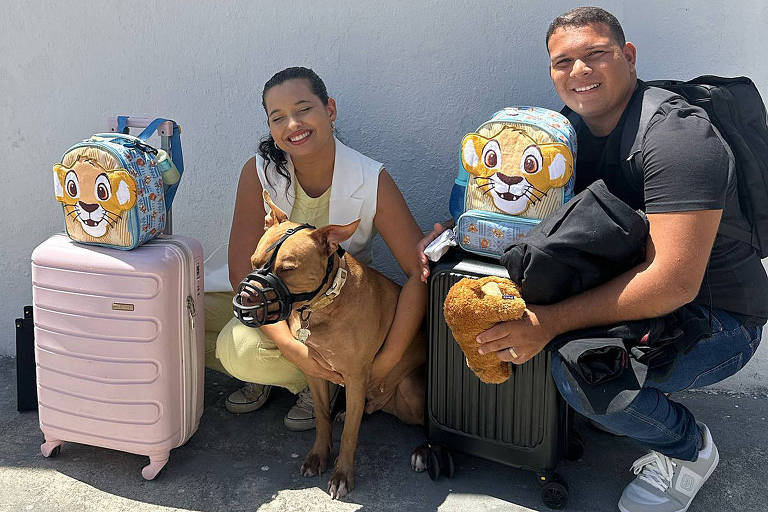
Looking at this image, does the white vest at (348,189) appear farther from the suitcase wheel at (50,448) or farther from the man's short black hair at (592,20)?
the suitcase wheel at (50,448)

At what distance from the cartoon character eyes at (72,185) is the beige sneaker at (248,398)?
1218mm

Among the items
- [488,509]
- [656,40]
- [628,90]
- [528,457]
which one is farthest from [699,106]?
[488,509]

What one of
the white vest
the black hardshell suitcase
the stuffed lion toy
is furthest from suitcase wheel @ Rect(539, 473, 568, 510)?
the white vest

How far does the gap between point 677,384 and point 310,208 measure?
5.34 ft

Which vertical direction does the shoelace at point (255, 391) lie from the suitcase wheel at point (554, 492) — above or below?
below

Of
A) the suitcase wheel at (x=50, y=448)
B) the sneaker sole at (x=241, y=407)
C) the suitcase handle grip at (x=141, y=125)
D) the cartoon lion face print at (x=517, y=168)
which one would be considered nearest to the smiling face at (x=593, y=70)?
the cartoon lion face print at (x=517, y=168)

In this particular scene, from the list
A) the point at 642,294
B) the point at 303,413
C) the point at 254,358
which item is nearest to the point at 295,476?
the point at 303,413

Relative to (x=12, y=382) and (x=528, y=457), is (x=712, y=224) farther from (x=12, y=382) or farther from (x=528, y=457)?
(x=12, y=382)

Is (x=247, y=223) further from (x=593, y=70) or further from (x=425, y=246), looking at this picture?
(x=593, y=70)

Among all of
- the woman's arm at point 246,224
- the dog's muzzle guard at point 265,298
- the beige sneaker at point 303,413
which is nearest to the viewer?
the dog's muzzle guard at point 265,298

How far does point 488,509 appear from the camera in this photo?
8.96ft

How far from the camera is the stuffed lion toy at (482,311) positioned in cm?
245

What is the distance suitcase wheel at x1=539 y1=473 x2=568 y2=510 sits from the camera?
272 centimetres

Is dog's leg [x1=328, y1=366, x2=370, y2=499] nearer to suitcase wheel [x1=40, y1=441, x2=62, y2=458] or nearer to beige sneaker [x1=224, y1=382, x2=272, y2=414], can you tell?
beige sneaker [x1=224, y1=382, x2=272, y2=414]
